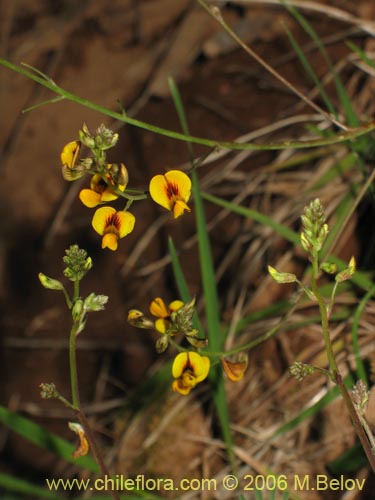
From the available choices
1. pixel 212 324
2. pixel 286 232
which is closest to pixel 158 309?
pixel 212 324

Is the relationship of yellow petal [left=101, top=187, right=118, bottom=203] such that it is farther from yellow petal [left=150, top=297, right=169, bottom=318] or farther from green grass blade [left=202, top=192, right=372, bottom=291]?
green grass blade [left=202, top=192, right=372, bottom=291]

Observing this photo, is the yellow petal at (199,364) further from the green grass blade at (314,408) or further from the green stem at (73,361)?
the green grass blade at (314,408)

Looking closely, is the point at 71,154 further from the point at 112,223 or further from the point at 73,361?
the point at 73,361

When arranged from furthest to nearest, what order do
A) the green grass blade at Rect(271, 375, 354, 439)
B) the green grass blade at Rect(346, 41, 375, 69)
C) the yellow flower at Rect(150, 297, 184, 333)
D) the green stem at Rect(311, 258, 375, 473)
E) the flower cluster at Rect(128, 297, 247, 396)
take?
the green grass blade at Rect(346, 41, 375, 69)
the green grass blade at Rect(271, 375, 354, 439)
the yellow flower at Rect(150, 297, 184, 333)
the flower cluster at Rect(128, 297, 247, 396)
the green stem at Rect(311, 258, 375, 473)

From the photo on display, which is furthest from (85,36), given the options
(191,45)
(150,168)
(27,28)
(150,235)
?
(150,235)

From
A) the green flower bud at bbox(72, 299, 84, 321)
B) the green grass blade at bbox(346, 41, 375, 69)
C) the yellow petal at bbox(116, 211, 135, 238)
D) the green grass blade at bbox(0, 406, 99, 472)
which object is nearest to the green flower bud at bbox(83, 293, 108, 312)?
the green flower bud at bbox(72, 299, 84, 321)

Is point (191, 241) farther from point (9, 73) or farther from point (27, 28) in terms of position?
point (27, 28)

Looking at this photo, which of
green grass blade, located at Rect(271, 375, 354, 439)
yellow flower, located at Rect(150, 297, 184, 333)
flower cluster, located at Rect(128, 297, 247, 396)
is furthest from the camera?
green grass blade, located at Rect(271, 375, 354, 439)
